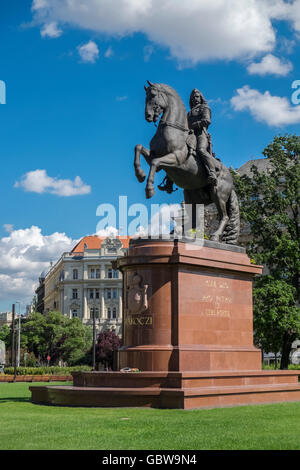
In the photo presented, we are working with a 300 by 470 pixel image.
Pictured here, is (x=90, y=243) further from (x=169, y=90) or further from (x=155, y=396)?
(x=155, y=396)

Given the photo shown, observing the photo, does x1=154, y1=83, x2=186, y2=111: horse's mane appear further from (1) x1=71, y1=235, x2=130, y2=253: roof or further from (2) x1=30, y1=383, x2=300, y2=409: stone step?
(1) x1=71, y1=235, x2=130, y2=253: roof

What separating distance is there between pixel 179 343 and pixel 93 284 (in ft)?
315

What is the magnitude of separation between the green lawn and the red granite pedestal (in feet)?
1.93

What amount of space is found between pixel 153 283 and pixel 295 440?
22.6 feet

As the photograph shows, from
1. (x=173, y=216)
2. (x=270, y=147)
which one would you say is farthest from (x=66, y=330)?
(x=173, y=216)

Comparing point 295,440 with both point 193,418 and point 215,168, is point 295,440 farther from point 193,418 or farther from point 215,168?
point 215,168

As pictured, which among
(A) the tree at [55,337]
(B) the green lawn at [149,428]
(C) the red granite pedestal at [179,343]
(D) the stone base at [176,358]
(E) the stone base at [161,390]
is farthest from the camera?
(A) the tree at [55,337]

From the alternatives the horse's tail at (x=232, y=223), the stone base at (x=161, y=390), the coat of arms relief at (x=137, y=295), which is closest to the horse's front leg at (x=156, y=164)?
the coat of arms relief at (x=137, y=295)

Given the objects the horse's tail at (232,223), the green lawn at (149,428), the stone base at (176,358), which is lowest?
the green lawn at (149,428)

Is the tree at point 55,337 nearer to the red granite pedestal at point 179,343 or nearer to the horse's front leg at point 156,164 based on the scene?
the red granite pedestal at point 179,343

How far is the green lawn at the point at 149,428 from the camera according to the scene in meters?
8.73

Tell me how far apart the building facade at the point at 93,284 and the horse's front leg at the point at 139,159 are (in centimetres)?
9105

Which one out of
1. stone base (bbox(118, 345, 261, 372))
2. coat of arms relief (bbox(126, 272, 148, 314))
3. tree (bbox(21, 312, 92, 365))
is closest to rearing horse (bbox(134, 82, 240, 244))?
coat of arms relief (bbox(126, 272, 148, 314))

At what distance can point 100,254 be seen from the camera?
362 ft
